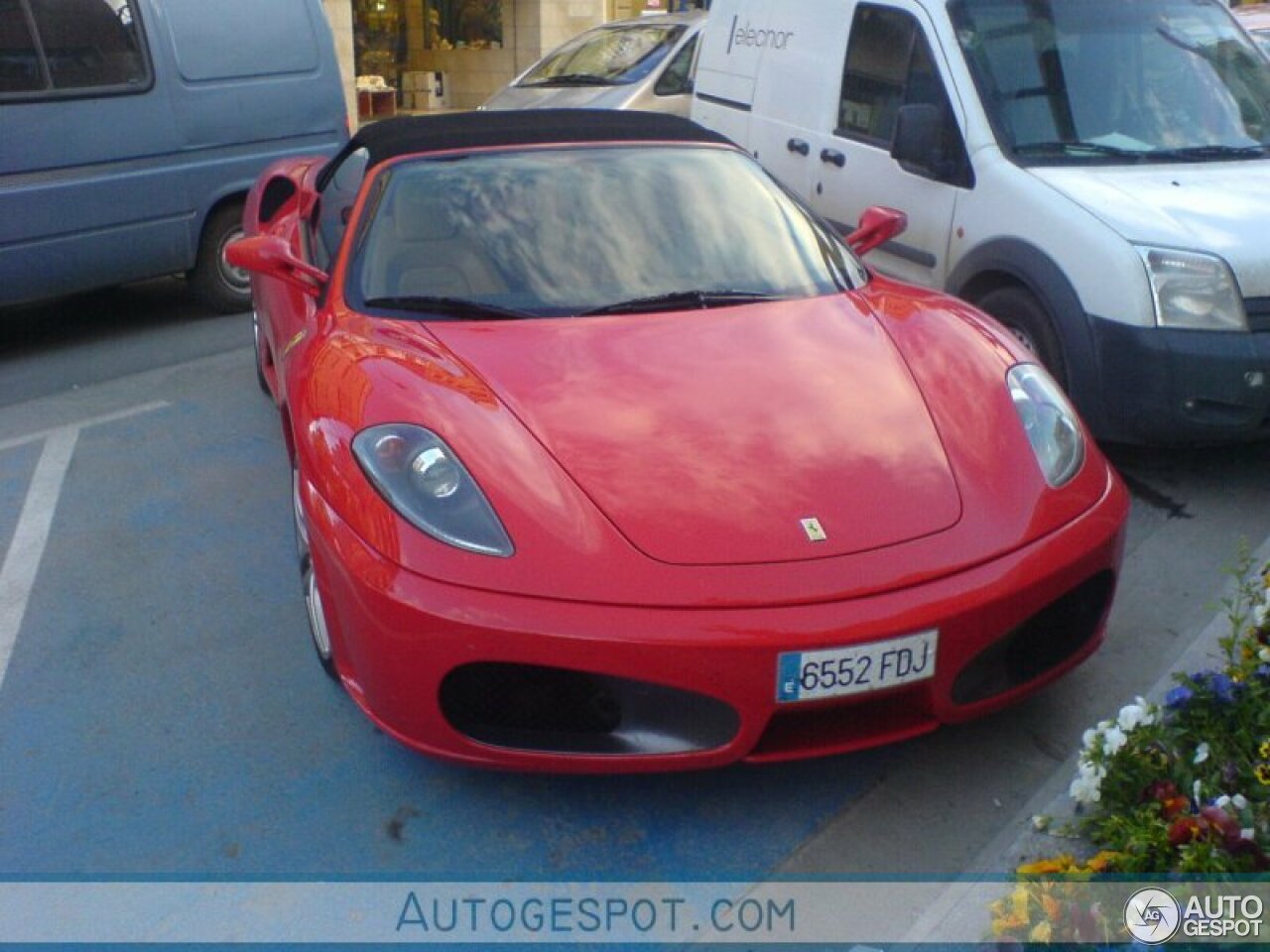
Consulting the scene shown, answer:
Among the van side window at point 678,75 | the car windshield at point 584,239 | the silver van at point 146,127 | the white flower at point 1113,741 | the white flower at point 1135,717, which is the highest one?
the car windshield at point 584,239

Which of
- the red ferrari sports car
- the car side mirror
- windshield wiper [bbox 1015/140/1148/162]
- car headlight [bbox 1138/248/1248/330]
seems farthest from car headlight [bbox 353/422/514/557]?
windshield wiper [bbox 1015/140/1148/162]

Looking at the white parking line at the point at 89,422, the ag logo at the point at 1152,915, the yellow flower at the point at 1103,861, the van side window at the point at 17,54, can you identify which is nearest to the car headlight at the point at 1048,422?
the yellow flower at the point at 1103,861

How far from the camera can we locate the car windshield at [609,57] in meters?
10.4

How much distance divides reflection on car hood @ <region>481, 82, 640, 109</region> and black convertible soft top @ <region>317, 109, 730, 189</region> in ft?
17.2

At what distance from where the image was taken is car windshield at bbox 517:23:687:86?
1037cm

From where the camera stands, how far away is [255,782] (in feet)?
10.2

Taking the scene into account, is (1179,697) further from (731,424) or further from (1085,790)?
(731,424)

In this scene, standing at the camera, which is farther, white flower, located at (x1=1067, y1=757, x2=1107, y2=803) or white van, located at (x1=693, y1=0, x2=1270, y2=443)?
white van, located at (x1=693, y1=0, x2=1270, y2=443)

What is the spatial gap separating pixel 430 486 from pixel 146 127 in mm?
5011

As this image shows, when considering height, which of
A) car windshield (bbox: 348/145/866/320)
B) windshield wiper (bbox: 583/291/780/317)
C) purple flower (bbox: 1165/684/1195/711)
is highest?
car windshield (bbox: 348/145/866/320)

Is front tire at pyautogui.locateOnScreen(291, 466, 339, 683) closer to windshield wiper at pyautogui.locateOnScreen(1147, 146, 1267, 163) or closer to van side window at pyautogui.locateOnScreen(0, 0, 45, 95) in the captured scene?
Result: windshield wiper at pyautogui.locateOnScreen(1147, 146, 1267, 163)

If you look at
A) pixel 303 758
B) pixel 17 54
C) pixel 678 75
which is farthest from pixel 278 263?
pixel 678 75

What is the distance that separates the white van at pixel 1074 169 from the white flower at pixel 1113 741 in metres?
2.09

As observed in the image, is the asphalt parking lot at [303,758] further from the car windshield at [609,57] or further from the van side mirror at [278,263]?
the car windshield at [609,57]
